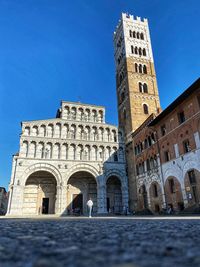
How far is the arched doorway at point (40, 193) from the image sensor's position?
2756 centimetres

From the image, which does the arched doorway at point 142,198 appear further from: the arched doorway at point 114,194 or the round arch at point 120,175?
the arched doorway at point 114,194

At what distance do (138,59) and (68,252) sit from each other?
4019 cm

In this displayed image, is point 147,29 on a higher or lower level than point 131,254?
higher

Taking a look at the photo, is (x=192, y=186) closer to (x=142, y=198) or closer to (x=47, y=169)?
(x=142, y=198)

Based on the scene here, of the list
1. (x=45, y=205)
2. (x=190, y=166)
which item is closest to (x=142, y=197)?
(x=190, y=166)

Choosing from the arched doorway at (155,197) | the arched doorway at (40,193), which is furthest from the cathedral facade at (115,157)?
the arched doorway at (155,197)

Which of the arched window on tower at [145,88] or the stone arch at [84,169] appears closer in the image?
the stone arch at [84,169]

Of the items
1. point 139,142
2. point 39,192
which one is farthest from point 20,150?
point 139,142

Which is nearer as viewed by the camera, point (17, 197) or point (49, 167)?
point (17, 197)

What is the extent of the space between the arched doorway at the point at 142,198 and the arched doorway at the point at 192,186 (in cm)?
824

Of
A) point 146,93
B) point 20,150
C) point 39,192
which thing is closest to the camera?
point 20,150

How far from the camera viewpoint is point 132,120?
31.7m

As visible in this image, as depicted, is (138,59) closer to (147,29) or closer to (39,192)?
(147,29)

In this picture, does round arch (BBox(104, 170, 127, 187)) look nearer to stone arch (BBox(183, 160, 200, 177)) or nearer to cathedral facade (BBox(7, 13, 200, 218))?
cathedral facade (BBox(7, 13, 200, 218))
